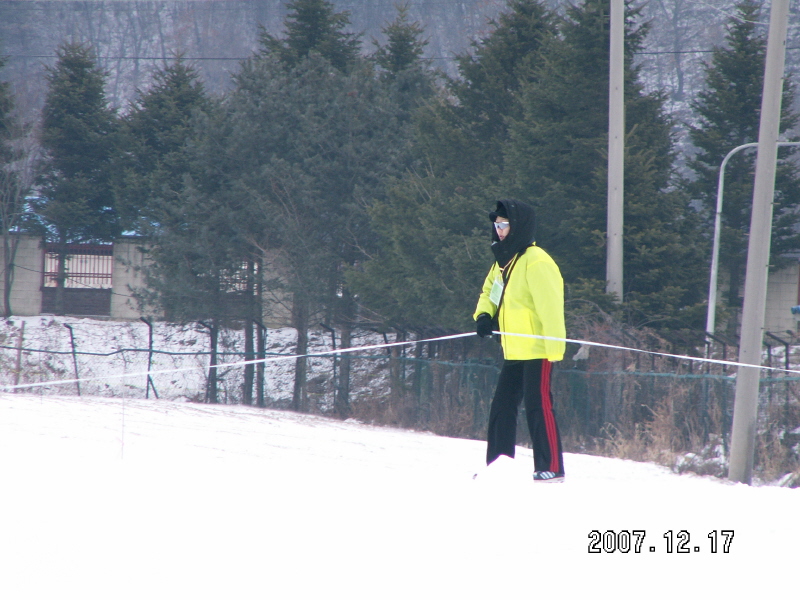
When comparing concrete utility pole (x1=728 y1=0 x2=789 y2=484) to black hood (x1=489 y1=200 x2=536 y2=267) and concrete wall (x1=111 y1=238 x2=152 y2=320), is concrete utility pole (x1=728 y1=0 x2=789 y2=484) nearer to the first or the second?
black hood (x1=489 y1=200 x2=536 y2=267)

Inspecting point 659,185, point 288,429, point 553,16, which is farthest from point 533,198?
point 288,429

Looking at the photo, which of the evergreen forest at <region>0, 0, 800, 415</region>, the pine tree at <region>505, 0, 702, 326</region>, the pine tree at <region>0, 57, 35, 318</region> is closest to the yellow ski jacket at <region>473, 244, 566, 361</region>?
the evergreen forest at <region>0, 0, 800, 415</region>

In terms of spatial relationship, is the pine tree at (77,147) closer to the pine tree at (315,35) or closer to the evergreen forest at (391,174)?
the evergreen forest at (391,174)

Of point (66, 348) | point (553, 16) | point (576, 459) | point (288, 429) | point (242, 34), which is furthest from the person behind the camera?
point (242, 34)

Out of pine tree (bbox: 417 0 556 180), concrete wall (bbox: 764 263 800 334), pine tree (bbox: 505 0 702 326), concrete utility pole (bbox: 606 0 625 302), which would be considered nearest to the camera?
concrete utility pole (bbox: 606 0 625 302)

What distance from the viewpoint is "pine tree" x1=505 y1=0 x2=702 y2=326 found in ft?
50.9

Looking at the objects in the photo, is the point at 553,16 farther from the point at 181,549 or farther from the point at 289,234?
the point at 181,549

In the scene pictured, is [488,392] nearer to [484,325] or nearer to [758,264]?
[758,264]

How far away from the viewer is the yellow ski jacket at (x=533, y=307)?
18.4ft

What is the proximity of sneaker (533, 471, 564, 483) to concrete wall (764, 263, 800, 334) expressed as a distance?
1171 inches

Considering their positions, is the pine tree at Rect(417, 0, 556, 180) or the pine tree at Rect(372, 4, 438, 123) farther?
the pine tree at Rect(372, 4, 438, 123)

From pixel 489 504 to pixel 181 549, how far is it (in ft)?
5.91

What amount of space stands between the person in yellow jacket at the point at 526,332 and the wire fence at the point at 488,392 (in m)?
3.21

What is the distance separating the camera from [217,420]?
13219mm
